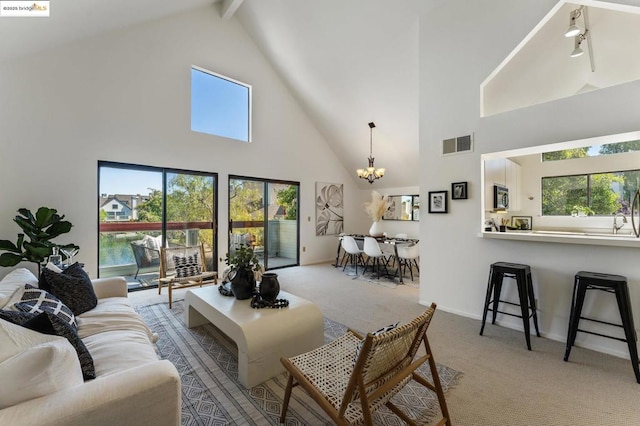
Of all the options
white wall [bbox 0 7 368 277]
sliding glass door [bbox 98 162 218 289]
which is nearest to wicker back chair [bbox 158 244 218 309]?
sliding glass door [bbox 98 162 218 289]

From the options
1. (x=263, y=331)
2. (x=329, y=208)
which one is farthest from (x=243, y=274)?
(x=329, y=208)

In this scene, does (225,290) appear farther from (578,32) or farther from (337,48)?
(578,32)

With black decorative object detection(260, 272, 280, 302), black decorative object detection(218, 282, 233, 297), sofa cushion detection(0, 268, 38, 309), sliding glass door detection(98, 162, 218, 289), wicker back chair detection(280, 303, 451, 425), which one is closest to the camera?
wicker back chair detection(280, 303, 451, 425)

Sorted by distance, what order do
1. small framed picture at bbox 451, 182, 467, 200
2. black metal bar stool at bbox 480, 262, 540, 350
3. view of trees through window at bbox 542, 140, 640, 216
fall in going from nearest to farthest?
black metal bar stool at bbox 480, 262, 540, 350 → small framed picture at bbox 451, 182, 467, 200 → view of trees through window at bbox 542, 140, 640, 216

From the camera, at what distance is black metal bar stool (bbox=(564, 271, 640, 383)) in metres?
2.16

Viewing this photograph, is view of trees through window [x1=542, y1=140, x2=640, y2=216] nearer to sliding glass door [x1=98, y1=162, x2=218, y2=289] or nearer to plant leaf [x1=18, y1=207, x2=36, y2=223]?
sliding glass door [x1=98, y1=162, x2=218, y2=289]

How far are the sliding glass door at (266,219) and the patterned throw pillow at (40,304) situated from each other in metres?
3.49

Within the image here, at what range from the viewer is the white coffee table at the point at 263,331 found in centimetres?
200

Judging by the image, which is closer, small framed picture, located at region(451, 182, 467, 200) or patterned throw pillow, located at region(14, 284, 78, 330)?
patterned throw pillow, located at region(14, 284, 78, 330)

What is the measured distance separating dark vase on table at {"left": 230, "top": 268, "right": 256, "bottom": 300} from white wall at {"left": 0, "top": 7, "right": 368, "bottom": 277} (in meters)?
2.77

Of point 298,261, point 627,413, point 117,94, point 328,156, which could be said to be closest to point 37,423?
point 627,413

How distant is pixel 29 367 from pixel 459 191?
3.73 meters

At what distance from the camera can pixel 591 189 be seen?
467cm

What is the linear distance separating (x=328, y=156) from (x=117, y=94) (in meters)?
4.39
